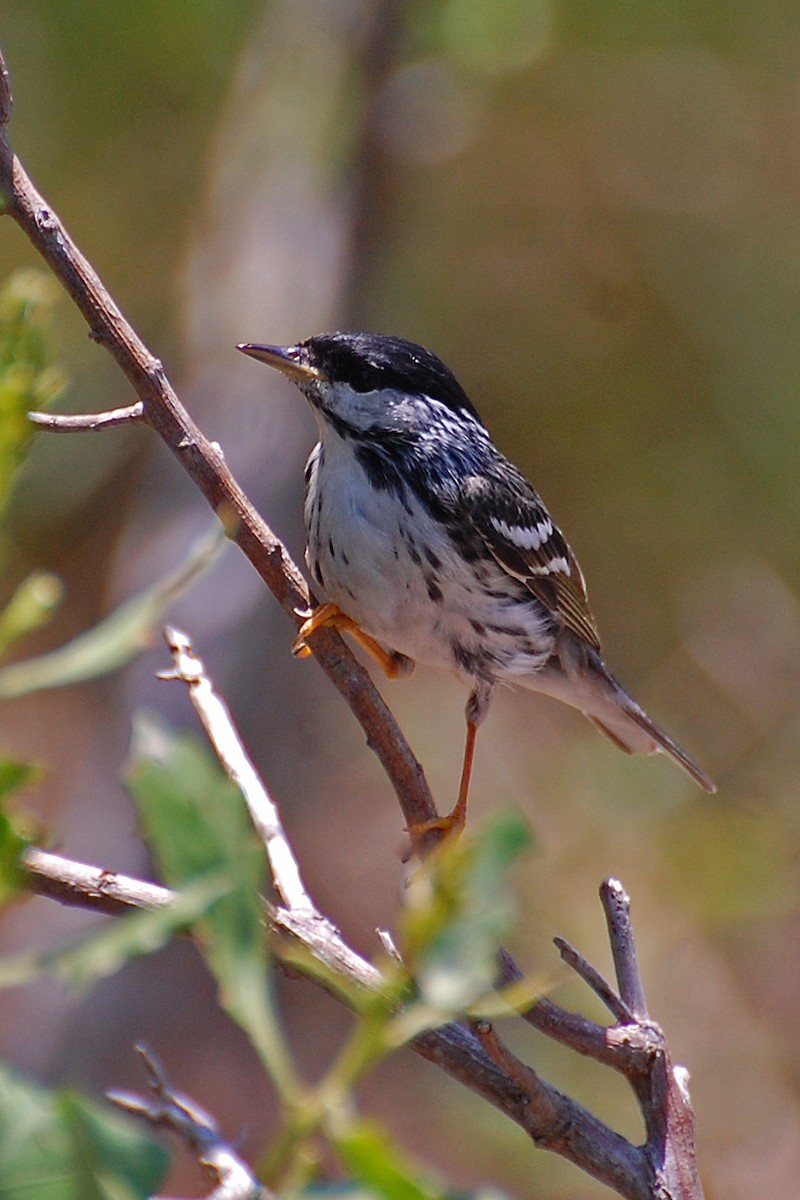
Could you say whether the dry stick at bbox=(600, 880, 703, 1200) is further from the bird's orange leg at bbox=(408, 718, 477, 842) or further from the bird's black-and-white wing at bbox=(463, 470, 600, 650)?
the bird's black-and-white wing at bbox=(463, 470, 600, 650)

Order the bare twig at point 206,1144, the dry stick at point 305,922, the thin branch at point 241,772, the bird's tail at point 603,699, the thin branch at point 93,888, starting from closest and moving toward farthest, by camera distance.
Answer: the bare twig at point 206,1144, the thin branch at point 93,888, the dry stick at point 305,922, the thin branch at point 241,772, the bird's tail at point 603,699

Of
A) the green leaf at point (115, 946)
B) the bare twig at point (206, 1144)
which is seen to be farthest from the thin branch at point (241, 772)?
the green leaf at point (115, 946)

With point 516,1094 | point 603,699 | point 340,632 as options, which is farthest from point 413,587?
point 516,1094

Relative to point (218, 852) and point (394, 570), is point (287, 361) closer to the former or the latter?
point (394, 570)

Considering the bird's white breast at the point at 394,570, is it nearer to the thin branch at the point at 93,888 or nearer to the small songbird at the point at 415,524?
the small songbird at the point at 415,524

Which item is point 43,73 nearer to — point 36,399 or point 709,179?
point 709,179
